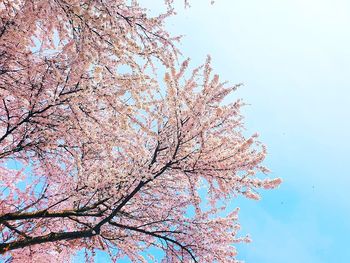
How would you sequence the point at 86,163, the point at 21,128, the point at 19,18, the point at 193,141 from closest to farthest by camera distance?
the point at 19,18
the point at 193,141
the point at 21,128
the point at 86,163

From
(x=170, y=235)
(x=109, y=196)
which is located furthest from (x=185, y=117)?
(x=170, y=235)

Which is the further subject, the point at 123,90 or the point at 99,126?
the point at 99,126

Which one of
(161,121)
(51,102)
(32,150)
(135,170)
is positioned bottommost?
(135,170)

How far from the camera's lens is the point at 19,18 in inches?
178

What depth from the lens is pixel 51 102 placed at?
495cm

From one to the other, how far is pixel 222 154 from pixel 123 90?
1.57 metres

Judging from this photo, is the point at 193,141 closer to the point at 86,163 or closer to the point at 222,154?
the point at 222,154

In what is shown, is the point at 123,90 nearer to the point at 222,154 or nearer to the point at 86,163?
the point at 222,154

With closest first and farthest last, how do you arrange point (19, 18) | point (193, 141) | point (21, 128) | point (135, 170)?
point (19, 18)
point (193, 141)
point (135, 170)
point (21, 128)

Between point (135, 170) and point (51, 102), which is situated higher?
point (51, 102)

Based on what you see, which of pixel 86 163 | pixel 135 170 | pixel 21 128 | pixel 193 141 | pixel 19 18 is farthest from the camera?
pixel 86 163

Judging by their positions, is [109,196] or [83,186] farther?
[83,186]

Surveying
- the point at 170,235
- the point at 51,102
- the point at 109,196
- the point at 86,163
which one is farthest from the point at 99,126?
Result: the point at 170,235

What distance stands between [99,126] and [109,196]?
3.75 ft
